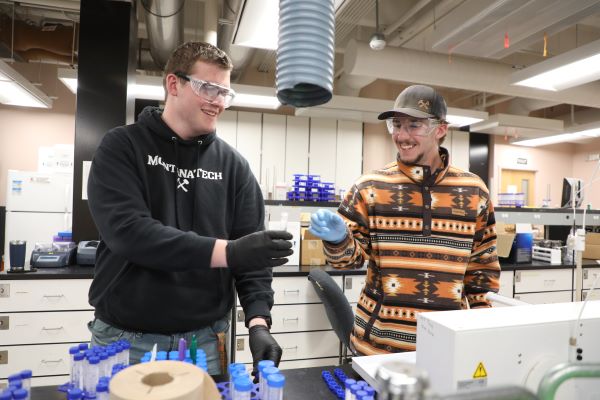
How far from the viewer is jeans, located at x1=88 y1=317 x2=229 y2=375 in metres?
1.14

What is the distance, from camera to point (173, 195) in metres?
1.20

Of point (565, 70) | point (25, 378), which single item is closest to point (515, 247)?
point (565, 70)

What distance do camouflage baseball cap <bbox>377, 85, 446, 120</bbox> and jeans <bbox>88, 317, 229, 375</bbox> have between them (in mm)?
989

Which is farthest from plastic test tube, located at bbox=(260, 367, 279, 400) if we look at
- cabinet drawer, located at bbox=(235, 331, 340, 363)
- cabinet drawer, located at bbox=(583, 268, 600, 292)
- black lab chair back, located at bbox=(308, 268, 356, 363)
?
cabinet drawer, located at bbox=(583, 268, 600, 292)

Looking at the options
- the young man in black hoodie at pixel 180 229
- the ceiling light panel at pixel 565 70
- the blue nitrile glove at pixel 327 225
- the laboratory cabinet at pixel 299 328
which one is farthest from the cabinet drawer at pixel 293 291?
the ceiling light panel at pixel 565 70

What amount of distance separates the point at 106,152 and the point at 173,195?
227 millimetres

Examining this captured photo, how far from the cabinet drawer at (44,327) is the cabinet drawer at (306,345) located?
42.1 inches

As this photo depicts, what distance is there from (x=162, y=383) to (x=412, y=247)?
0.99 metres

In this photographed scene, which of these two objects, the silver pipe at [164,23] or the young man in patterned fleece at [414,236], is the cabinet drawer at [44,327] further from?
the silver pipe at [164,23]

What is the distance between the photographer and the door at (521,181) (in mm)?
7922

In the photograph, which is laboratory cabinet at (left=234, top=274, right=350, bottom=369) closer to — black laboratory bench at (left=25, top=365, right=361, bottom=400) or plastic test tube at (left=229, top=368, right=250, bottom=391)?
black laboratory bench at (left=25, top=365, right=361, bottom=400)

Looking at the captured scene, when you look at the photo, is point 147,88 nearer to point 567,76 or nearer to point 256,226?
point 256,226

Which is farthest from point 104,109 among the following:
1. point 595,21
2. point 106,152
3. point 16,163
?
point 595,21

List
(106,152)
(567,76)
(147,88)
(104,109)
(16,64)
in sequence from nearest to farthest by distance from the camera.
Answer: (106,152)
(567,76)
(104,109)
(147,88)
(16,64)
